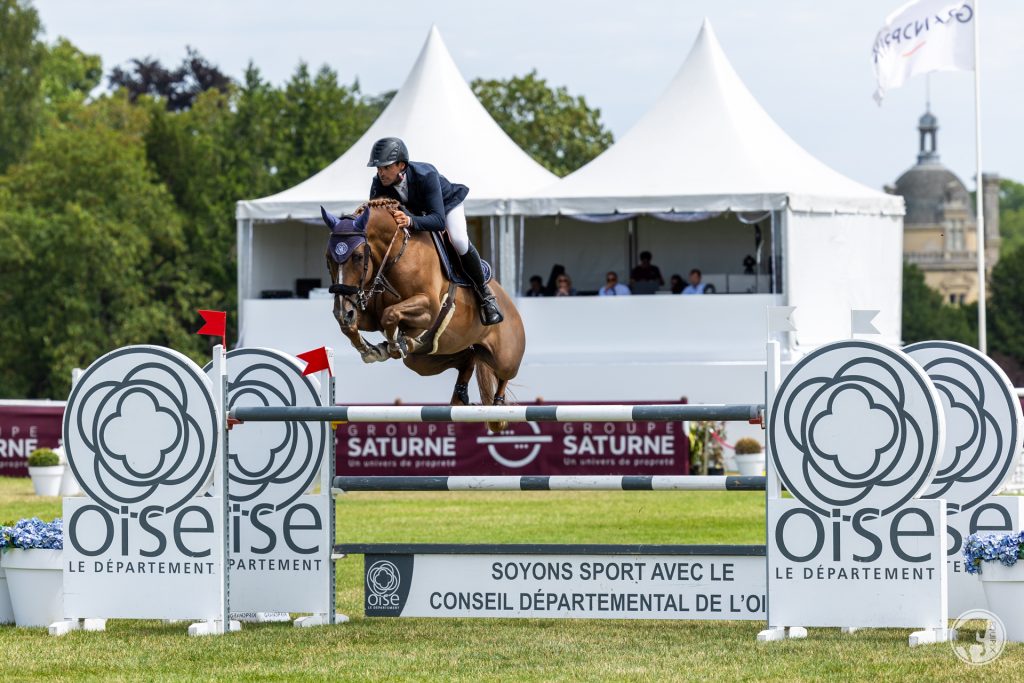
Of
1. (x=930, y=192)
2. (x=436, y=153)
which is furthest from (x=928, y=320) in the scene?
(x=930, y=192)

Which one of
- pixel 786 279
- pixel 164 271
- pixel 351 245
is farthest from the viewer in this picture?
pixel 164 271

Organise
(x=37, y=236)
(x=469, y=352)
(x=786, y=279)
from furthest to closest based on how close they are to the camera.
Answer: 1. (x=37, y=236)
2. (x=786, y=279)
3. (x=469, y=352)

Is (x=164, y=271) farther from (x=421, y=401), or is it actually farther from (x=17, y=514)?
(x=17, y=514)

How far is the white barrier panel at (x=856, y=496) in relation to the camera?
22.5ft

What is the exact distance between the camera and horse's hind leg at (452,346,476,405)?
26.5ft

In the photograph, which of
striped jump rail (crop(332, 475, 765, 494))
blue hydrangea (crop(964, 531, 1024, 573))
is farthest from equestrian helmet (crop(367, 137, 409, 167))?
blue hydrangea (crop(964, 531, 1024, 573))

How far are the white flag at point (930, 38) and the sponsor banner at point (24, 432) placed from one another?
38.7 ft

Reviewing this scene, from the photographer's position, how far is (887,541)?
693 cm

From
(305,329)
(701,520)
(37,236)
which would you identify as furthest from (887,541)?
(37,236)

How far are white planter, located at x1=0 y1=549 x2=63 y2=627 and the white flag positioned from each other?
15622 mm

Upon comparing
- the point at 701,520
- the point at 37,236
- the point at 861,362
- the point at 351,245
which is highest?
the point at 37,236

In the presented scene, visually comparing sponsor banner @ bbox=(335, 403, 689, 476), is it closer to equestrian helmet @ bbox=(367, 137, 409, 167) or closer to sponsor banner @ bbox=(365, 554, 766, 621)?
sponsor banner @ bbox=(365, 554, 766, 621)

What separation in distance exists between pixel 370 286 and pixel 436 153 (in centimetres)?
1615

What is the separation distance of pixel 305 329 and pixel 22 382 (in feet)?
62.7
